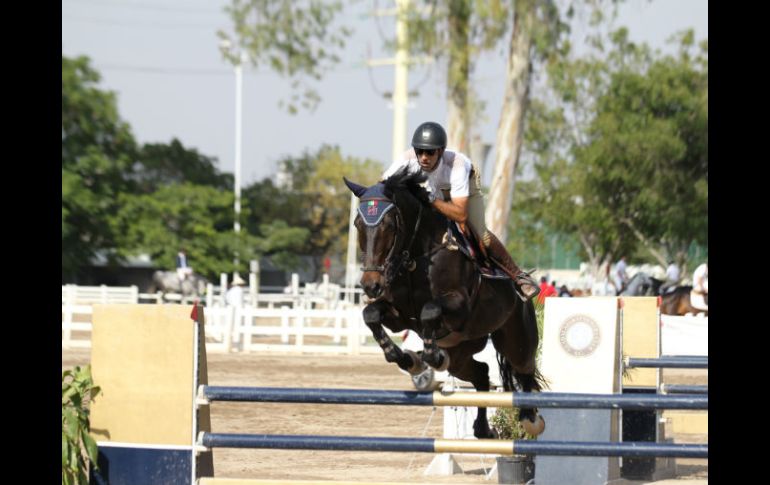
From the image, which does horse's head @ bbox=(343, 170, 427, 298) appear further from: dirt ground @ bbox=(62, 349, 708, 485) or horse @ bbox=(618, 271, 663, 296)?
horse @ bbox=(618, 271, 663, 296)

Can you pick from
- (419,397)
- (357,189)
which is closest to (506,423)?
(357,189)

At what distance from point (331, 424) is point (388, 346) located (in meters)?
5.60

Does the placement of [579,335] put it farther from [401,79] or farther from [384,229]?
[401,79]

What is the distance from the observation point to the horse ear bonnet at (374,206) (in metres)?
6.29

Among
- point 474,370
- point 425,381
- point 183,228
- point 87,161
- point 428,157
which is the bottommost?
point 474,370

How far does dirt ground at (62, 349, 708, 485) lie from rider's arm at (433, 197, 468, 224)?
247cm

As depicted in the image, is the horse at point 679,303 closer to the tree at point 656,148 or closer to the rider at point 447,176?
the rider at point 447,176

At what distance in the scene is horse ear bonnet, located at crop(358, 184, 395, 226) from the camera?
20.6 ft

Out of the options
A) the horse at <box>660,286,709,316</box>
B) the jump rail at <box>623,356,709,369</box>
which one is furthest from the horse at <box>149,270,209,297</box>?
the jump rail at <box>623,356,709,369</box>

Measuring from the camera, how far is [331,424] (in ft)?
38.4

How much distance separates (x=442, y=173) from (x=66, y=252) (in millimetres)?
A: 37481

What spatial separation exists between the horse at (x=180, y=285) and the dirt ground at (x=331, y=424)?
39.9ft

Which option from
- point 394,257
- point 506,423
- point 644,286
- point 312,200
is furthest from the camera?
point 312,200
